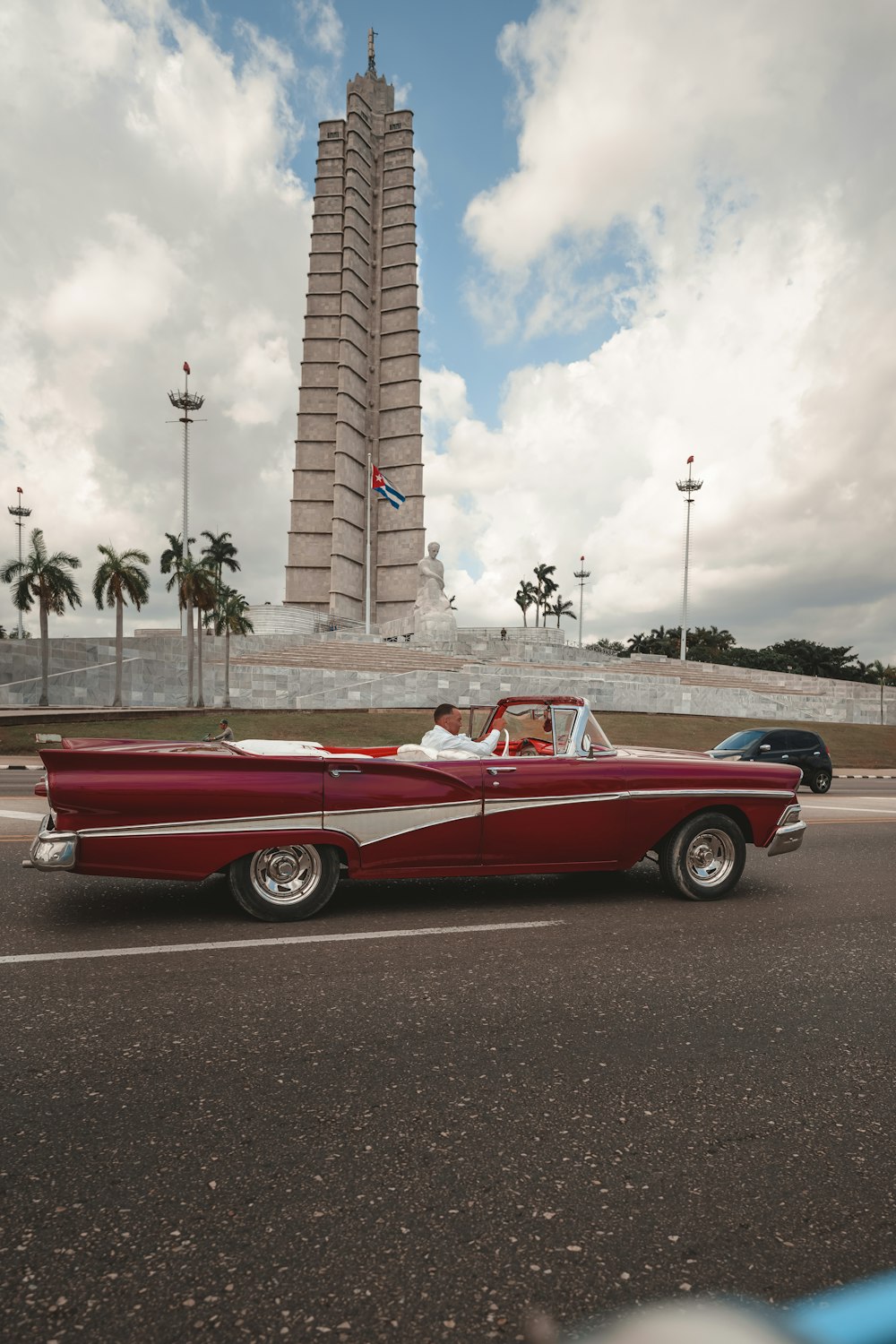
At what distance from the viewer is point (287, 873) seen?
18.1 feet

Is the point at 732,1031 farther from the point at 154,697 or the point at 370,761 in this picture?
the point at 154,697

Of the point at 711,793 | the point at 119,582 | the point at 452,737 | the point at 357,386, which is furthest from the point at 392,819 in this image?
the point at 357,386

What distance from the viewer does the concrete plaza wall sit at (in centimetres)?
4156

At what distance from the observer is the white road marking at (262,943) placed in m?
4.55

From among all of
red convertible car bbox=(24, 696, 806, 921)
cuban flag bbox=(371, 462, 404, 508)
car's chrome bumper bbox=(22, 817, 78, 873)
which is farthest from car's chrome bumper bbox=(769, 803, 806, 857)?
cuban flag bbox=(371, 462, 404, 508)

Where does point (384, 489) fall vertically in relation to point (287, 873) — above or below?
above

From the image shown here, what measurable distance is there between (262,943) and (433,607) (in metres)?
66.3

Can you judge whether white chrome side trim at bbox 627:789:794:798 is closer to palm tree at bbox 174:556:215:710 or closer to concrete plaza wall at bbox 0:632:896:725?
concrete plaza wall at bbox 0:632:896:725

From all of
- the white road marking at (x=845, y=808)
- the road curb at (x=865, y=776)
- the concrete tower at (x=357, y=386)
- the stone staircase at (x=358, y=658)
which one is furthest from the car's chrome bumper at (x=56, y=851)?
the concrete tower at (x=357, y=386)

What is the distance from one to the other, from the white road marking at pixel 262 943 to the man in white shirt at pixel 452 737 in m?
1.32

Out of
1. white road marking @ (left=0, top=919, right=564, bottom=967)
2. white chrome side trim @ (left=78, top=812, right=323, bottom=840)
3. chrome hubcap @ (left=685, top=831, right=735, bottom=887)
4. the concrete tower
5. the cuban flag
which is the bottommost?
white road marking @ (left=0, top=919, right=564, bottom=967)

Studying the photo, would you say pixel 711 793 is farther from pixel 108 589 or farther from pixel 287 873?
pixel 108 589

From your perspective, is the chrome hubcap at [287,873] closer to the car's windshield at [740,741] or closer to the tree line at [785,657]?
the car's windshield at [740,741]

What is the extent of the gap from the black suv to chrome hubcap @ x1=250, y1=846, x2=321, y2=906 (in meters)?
12.5
